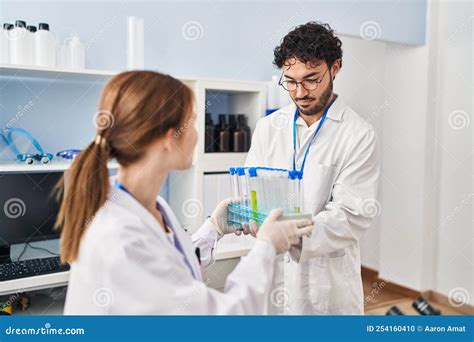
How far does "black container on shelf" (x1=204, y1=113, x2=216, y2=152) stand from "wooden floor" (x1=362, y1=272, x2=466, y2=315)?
5.44ft

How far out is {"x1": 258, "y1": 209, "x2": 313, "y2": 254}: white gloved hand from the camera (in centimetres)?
114

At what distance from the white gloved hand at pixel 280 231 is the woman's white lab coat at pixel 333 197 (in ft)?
0.83

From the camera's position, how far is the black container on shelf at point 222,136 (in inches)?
98.3

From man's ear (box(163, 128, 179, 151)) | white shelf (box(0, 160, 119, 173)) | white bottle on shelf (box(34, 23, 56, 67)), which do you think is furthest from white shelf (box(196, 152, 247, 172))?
man's ear (box(163, 128, 179, 151))

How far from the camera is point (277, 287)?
1726 mm

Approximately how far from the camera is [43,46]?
199 centimetres

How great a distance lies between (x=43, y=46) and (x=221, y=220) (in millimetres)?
1124

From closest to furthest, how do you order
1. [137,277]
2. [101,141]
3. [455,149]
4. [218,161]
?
[137,277] < [101,141] < [218,161] < [455,149]

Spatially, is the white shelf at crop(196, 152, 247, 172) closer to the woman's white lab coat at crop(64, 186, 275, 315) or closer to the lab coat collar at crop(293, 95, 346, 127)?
the lab coat collar at crop(293, 95, 346, 127)

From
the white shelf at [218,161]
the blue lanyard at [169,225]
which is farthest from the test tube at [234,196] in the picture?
the white shelf at [218,161]

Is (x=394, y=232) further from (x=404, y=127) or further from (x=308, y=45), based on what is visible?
(x=308, y=45)

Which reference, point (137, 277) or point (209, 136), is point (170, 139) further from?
point (209, 136)

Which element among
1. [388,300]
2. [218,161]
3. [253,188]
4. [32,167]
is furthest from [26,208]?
[388,300]

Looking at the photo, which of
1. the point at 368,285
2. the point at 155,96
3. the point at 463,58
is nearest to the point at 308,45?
the point at 155,96
